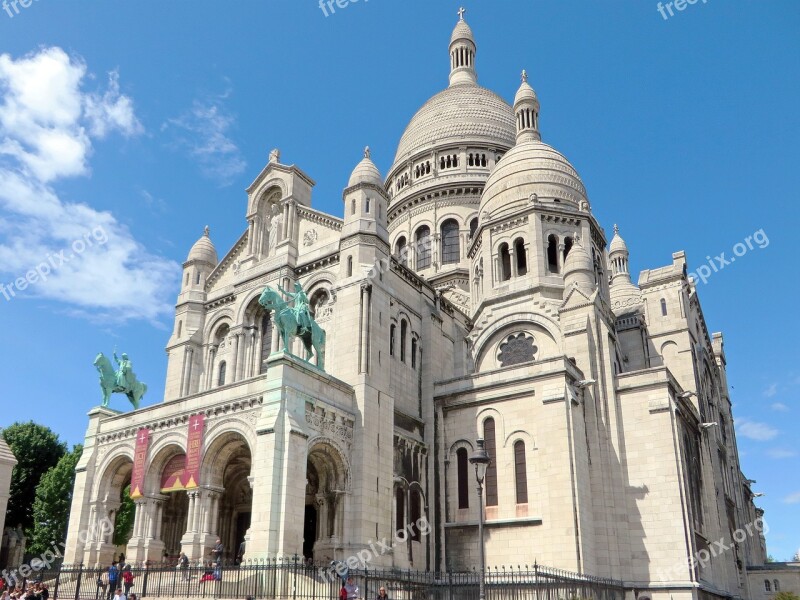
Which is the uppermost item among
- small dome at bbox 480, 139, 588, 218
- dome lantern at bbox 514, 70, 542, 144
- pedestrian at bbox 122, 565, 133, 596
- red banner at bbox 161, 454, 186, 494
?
dome lantern at bbox 514, 70, 542, 144

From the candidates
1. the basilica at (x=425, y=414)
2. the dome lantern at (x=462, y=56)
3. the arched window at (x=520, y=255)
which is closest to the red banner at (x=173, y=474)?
the basilica at (x=425, y=414)

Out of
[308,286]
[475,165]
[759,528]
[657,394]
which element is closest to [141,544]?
[308,286]

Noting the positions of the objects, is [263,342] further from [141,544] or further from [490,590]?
[490,590]

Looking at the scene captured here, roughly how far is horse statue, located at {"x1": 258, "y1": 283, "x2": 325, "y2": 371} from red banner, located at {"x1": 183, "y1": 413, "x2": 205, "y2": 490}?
188 inches

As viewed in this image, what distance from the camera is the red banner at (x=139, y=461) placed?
29719 mm

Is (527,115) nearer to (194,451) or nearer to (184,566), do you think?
(194,451)

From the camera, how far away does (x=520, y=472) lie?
30656mm

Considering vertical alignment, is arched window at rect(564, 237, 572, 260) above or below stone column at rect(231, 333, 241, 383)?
above

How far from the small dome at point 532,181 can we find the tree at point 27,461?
3481cm

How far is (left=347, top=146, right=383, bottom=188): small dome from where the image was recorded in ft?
111

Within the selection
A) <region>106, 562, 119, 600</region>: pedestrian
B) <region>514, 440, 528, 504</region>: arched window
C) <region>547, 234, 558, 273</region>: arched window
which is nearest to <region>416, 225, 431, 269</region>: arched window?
<region>547, 234, 558, 273</region>: arched window

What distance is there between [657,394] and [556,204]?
1343 centimetres

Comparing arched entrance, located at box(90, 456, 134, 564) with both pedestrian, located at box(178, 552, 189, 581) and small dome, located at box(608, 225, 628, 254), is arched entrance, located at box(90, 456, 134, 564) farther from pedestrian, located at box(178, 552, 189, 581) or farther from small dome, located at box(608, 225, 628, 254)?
small dome, located at box(608, 225, 628, 254)

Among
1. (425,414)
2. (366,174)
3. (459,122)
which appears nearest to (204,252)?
(366,174)
